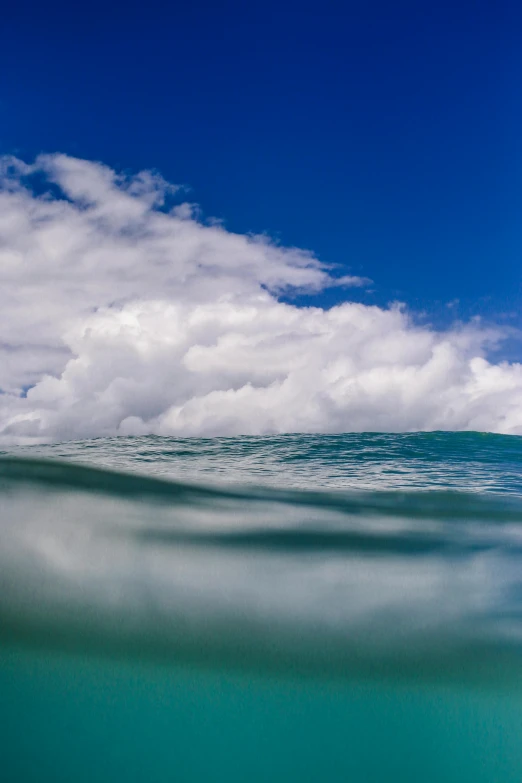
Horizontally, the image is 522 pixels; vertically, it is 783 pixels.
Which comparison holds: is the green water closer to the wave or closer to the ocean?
the ocean

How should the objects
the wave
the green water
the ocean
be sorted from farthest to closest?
the wave
the ocean
the green water

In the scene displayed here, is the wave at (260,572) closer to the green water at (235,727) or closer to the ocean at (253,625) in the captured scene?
the ocean at (253,625)

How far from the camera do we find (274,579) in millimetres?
8641

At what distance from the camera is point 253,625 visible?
764cm

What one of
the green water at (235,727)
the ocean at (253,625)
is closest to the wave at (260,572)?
the ocean at (253,625)

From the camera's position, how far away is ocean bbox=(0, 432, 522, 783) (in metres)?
5.73

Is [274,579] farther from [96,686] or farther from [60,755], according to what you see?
[60,755]

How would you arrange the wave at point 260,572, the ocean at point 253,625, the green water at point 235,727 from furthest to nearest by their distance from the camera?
the wave at point 260,572, the ocean at point 253,625, the green water at point 235,727

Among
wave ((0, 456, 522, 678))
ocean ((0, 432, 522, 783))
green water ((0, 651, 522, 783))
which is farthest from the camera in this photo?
wave ((0, 456, 522, 678))

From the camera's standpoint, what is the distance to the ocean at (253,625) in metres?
5.73

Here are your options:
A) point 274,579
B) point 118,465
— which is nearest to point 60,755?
point 274,579

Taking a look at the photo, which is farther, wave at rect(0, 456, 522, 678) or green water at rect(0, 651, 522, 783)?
wave at rect(0, 456, 522, 678)

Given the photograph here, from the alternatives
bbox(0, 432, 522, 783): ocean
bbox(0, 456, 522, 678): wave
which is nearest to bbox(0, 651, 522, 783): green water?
bbox(0, 432, 522, 783): ocean

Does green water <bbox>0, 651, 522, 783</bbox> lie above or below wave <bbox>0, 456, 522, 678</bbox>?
below
